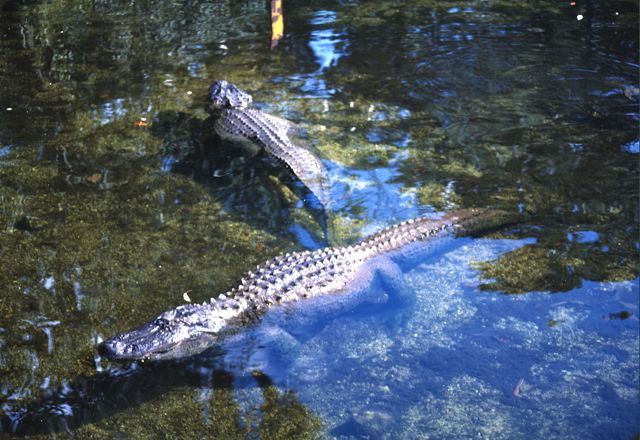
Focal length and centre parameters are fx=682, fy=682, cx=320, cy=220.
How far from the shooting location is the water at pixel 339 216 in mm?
3645

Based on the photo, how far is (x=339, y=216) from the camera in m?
5.24

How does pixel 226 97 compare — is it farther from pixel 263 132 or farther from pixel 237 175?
pixel 237 175

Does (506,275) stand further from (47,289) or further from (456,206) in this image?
(47,289)

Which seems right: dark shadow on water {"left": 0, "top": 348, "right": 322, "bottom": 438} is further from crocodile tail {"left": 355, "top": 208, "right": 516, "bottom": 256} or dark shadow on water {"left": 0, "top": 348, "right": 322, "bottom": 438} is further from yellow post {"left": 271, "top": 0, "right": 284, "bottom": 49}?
yellow post {"left": 271, "top": 0, "right": 284, "bottom": 49}

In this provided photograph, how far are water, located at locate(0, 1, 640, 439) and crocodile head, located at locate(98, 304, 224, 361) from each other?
4.1 inches

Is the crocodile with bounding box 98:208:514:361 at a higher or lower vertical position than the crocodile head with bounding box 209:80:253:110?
lower

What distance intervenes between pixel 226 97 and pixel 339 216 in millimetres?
2306

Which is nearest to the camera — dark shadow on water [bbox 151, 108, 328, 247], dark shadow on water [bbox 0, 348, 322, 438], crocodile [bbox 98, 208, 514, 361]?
dark shadow on water [bbox 0, 348, 322, 438]

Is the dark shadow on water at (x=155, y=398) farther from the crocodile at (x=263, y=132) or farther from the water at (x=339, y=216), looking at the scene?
the crocodile at (x=263, y=132)

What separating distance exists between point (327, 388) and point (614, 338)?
68.1 inches

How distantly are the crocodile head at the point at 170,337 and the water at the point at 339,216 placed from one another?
103 mm

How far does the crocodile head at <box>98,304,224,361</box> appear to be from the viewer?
3715mm

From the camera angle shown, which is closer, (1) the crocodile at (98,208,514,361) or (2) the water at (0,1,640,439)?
(2) the water at (0,1,640,439)

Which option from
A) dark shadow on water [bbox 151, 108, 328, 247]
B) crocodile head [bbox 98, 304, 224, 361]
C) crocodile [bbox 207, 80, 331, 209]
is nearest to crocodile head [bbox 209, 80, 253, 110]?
crocodile [bbox 207, 80, 331, 209]
